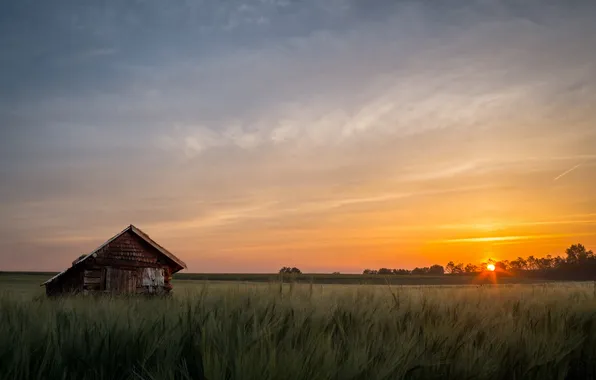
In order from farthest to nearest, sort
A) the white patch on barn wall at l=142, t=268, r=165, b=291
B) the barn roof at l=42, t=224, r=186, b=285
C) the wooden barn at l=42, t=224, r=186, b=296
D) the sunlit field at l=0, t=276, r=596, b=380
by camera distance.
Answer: the white patch on barn wall at l=142, t=268, r=165, b=291 → the wooden barn at l=42, t=224, r=186, b=296 → the barn roof at l=42, t=224, r=186, b=285 → the sunlit field at l=0, t=276, r=596, b=380

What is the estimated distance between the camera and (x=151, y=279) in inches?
1003

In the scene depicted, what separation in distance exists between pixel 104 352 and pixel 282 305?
7.33ft

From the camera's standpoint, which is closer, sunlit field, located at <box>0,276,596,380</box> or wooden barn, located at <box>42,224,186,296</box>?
sunlit field, located at <box>0,276,596,380</box>

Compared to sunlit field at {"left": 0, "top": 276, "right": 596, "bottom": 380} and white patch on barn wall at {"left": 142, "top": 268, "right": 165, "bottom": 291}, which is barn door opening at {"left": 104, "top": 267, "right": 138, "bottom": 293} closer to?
white patch on barn wall at {"left": 142, "top": 268, "right": 165, "bottom": 291}

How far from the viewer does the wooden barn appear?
23.7 meters

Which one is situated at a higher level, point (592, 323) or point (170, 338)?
point (170, 338)

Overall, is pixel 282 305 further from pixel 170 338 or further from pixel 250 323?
pixel 170 338

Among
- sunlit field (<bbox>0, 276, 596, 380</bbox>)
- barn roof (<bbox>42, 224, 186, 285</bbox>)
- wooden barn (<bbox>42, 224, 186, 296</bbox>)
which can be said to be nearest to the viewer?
sunlit field (<bbox>0, 276, 596, 380</bbox>)

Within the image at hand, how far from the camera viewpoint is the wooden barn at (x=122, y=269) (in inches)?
931

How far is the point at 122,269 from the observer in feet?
80.4

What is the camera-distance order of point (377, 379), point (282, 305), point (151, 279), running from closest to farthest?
point (377, 379) < point (282, 305) < point (151, 279)

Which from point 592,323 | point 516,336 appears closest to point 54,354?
point 516,336

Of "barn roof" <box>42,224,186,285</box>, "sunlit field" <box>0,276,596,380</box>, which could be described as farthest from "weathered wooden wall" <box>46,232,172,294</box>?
"sunlit field" <box>0,276,596,380</box>

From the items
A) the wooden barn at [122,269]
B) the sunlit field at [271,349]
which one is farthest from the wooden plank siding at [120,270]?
the sunlit field at [271,349]
